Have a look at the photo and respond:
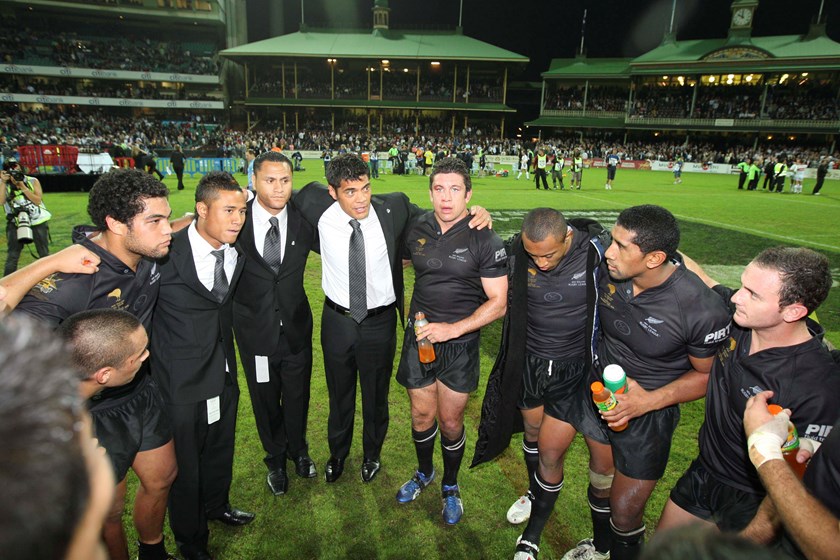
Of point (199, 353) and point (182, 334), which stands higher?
point (182, 334)

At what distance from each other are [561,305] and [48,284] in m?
3.30

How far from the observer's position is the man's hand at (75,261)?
107 inches

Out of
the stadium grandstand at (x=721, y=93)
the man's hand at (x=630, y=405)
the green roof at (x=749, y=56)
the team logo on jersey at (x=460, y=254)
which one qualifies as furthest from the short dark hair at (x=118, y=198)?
the green roof at (x=749, y=56)

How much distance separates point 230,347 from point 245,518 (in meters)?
1.37

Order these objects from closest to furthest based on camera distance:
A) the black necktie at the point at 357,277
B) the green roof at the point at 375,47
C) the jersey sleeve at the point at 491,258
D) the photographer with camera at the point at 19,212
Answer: the jersey sleeve at the point at 491,258
the black necktie at the point at 357,277
the photographer with camera at the point at 19,212
the green roof at the point at 375,47

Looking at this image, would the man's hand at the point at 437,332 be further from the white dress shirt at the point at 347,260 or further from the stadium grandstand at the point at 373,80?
the stadium grandstand at the point at 373,80

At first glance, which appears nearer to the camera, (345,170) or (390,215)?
(345,170)

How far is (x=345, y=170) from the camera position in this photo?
13.5 feet

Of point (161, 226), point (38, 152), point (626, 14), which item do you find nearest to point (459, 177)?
point (161, 226)

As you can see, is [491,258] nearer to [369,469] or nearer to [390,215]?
[390,215]

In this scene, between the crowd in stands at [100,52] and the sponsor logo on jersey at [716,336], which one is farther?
the crowd in stands at [100,52]

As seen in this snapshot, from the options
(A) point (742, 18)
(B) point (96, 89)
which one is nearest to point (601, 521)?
(B) point (96, 89)

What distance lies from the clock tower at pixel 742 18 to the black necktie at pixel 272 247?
213ft

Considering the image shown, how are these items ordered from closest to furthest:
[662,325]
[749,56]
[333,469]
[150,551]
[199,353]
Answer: [662,325] → [150,551] → [199,353] → [333,469] → [749,56]
